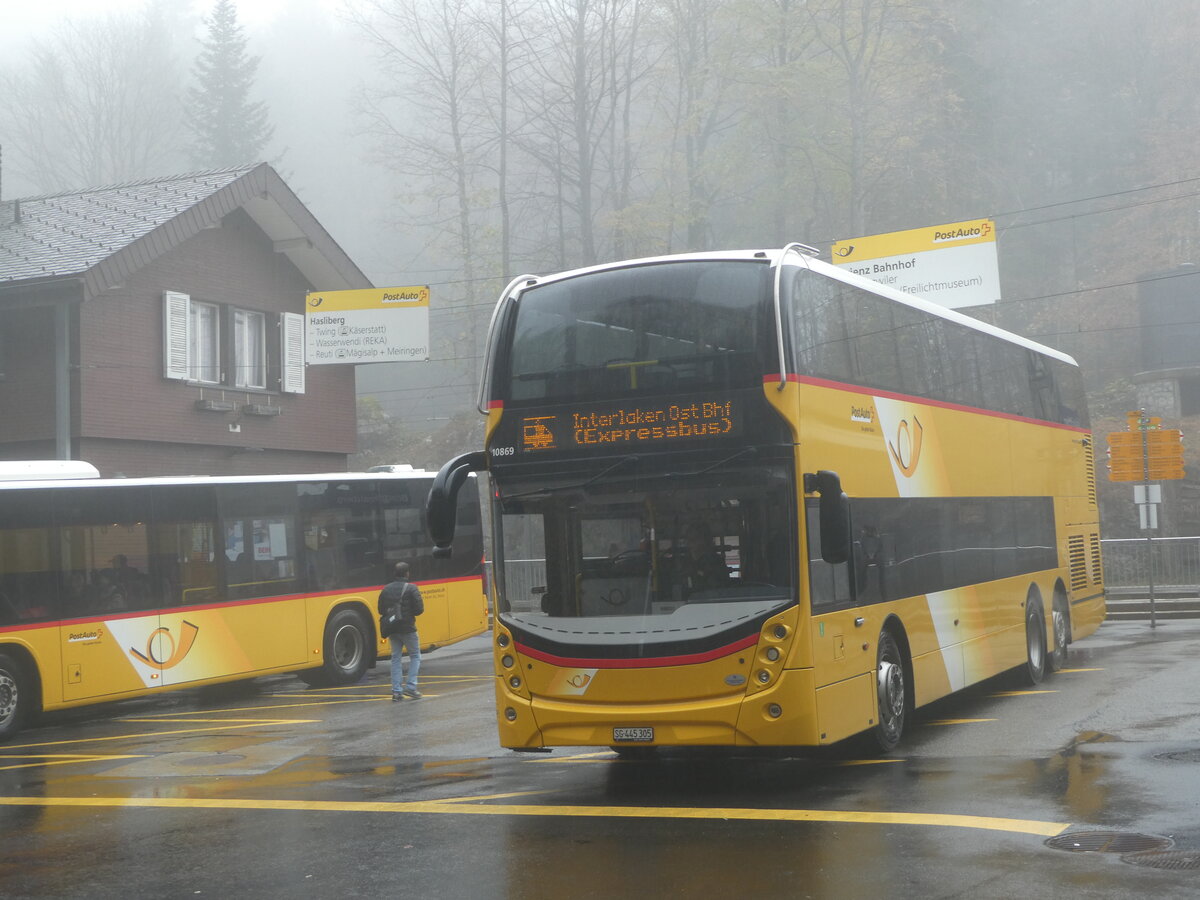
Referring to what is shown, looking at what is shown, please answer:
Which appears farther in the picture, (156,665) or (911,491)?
(156,665)

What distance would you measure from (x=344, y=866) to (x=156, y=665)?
34.9ft

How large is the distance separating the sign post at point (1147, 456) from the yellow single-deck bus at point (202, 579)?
39.8 feet

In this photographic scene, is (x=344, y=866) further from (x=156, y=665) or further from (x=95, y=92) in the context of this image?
(x=95, y=92)

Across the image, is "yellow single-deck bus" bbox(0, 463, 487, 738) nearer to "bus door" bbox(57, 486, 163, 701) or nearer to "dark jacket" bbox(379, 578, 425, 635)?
"bus door" bbox(57, 486, 163, 701)

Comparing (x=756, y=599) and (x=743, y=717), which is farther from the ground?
(x=756, y=599)

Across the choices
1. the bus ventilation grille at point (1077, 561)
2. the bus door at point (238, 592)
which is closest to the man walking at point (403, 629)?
the bus door at point (238, 592)

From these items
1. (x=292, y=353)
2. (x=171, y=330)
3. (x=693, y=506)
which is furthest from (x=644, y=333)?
(x=292, y=353)

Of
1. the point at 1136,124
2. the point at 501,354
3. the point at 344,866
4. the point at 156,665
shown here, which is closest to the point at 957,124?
the point at 1136,124

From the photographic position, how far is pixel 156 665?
1734 centimetres

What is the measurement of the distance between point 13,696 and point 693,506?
32.1 ft

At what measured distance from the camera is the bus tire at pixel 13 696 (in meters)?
15.6

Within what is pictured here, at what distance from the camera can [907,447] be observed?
11719 millimetres

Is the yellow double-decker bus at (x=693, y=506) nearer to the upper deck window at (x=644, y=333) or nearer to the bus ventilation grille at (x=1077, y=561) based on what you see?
the upper deck window at (x=644, y=333)

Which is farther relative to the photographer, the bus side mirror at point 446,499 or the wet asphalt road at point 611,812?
the bus side mirror at point 446,499
